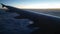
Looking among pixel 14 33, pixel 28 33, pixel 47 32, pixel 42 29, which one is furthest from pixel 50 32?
pixel 14 33

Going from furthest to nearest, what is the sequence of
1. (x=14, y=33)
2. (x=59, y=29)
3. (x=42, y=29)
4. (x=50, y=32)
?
1. (x=14, y=33)
2. (x=42, y=29)
3. (x=50, y=32)
4. (x=59, y=29)

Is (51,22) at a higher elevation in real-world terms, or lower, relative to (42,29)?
higher

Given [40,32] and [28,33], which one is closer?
[40,32]

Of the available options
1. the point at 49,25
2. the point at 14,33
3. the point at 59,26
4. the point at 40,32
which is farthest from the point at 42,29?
the point at 14,33

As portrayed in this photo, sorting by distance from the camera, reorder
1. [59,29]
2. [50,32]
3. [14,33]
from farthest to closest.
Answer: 1. [14,33]
2. [50,32]
3. [59,29]

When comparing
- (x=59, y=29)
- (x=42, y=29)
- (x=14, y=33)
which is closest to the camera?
(x=59, y=29)

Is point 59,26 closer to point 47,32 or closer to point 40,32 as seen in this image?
point 47,32

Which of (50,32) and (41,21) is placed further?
(41,21)

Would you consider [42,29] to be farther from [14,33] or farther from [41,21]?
[14,33]

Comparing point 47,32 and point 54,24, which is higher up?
point 54,24
